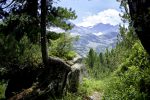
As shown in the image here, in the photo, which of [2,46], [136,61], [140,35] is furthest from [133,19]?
[2,46]

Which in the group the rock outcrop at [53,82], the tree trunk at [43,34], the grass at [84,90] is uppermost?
the tree trunk at [43,34]

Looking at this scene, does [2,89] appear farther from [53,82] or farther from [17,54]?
[53,82]

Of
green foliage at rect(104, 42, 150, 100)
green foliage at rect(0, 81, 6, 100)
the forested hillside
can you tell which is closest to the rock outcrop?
the forested hillside

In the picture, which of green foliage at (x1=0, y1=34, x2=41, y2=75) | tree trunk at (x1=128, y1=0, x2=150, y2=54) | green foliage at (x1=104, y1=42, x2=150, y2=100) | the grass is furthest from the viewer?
the grass

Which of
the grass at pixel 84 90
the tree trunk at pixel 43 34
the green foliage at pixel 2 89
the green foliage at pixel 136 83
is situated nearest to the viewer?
the green foliage at pixel 136 83

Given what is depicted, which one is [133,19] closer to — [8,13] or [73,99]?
[73,99]

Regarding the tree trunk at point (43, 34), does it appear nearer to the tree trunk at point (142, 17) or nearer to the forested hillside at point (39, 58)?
the forested hillside at point (39, 58)

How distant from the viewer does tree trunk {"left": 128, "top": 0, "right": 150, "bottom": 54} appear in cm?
812

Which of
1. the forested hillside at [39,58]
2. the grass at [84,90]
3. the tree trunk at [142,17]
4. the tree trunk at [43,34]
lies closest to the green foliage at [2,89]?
the forested hillside at [39,58]

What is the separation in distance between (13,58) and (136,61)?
8043mm

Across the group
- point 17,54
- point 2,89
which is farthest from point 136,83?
point 2,89

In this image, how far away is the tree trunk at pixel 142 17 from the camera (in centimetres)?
812

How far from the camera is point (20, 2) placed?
20.7 m

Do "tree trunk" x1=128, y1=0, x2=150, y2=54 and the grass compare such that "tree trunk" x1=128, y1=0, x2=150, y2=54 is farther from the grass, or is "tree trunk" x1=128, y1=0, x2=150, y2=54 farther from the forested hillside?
the grass
